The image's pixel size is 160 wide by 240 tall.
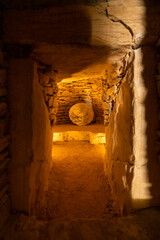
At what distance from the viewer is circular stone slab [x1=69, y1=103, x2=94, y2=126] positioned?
642 centimetres

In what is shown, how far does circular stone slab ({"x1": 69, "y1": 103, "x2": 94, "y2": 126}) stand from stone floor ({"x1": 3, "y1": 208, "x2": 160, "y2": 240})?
4954 millimetres

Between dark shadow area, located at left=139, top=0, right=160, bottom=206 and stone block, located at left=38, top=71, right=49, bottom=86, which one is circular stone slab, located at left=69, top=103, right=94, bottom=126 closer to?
stone block, located at left=38, top=71, right=49, bottom=86

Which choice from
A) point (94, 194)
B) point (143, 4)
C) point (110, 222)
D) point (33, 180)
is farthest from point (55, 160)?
point (143, 4)

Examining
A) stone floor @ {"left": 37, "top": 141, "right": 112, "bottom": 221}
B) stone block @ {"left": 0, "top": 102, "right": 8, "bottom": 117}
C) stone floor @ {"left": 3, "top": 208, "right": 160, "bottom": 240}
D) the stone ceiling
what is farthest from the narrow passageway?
the stone ceiling

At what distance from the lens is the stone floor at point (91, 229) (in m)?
1.41

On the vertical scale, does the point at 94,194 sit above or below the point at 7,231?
below

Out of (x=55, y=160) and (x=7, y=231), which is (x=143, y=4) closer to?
(x=7, y=231)

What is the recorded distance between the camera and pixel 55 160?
3.90 meters

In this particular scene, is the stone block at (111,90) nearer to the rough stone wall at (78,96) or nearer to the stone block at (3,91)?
the stone block at (3,91)

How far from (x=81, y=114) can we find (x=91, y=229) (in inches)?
200

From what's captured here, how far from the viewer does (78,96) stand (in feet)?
22.1


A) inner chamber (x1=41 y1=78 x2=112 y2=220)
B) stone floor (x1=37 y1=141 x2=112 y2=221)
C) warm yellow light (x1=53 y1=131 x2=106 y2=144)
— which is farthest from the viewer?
warm yellow light (x1=53 y1=131 x2=106 y2=144)

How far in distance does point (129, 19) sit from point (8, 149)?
219cm

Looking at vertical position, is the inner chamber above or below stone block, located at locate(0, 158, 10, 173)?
below
